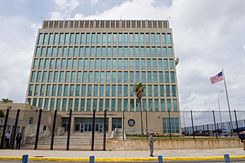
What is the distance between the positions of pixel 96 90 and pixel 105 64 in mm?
8570

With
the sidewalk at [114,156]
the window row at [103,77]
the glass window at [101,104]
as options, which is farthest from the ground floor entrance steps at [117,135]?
the window row at [103,77]

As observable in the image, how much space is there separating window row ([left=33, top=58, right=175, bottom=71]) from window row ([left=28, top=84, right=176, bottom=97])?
5.67 metres

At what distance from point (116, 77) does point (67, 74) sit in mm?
14827

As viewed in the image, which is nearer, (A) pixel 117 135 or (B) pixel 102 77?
(A) pixel 117 135

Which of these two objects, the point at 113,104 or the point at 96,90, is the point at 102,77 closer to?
the point at 96,90

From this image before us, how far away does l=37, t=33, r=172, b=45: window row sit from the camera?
5481cm

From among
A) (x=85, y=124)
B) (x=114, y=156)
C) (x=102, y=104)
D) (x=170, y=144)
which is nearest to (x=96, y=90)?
(x=102, y=104)

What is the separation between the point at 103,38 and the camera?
55438mm

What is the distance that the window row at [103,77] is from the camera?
5060cm

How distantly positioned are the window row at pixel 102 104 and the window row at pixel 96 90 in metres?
1.51

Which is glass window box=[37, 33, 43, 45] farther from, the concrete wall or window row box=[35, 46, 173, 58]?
the concrete wall

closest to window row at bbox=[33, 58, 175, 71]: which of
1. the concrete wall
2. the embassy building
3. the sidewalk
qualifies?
the embassy building

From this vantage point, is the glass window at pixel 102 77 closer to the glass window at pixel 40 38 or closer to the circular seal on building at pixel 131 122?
the circular seal on building at pixel 131 122

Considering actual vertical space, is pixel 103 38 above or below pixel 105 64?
above
